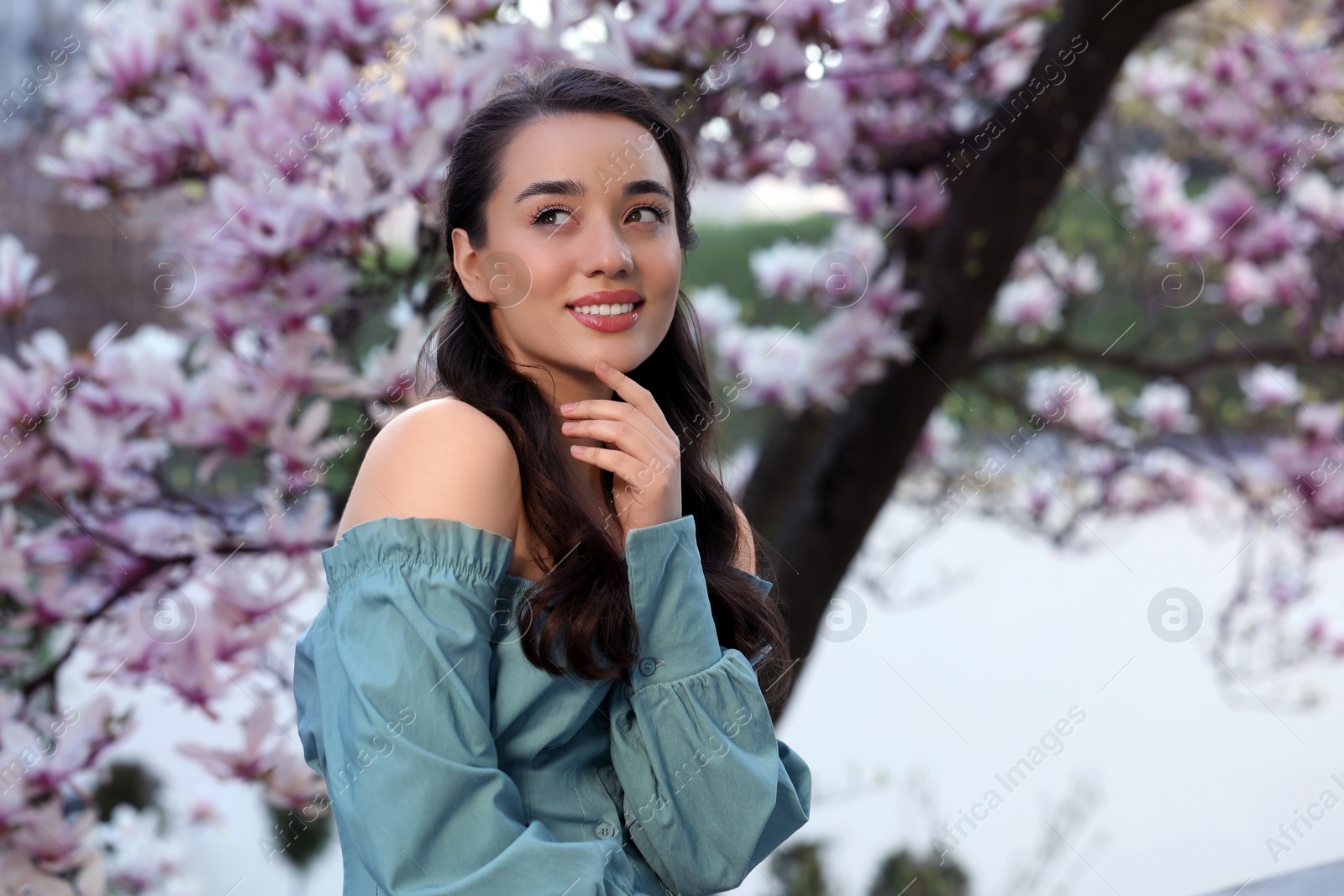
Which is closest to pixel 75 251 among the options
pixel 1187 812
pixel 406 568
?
pixel 406 568

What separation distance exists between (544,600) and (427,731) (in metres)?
0.17

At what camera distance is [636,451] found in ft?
3.51

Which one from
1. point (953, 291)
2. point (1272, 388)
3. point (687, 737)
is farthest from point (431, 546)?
point (1272, 388)

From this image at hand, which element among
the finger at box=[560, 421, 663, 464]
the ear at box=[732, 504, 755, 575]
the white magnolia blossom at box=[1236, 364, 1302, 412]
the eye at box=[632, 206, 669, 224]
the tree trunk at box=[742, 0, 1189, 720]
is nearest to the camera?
the finger at box=[560, 421, 663, 464]

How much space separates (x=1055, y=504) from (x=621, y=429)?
274 cm

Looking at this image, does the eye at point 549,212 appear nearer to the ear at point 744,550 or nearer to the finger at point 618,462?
the finger at point 618,462

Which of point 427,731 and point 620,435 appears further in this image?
point 620,435

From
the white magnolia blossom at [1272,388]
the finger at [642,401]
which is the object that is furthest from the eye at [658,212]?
the white magnolia blossom at [1272,388]

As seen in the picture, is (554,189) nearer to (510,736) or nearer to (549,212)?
(549,212)

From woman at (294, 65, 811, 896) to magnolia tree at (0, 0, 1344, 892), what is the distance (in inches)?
12.9

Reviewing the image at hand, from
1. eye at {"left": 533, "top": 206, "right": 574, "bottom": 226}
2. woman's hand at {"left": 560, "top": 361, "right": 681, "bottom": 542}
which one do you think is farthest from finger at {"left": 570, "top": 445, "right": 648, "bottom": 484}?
eye at {"left": 533, "top": 206, "right": 574, "bottom": 226}

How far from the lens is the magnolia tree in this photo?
1.48 metres

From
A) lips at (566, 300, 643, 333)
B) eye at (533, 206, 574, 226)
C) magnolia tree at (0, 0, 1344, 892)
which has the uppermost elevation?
eye at (533, 206, 574, 226)

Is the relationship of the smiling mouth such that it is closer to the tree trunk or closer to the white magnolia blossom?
the tree trunk
